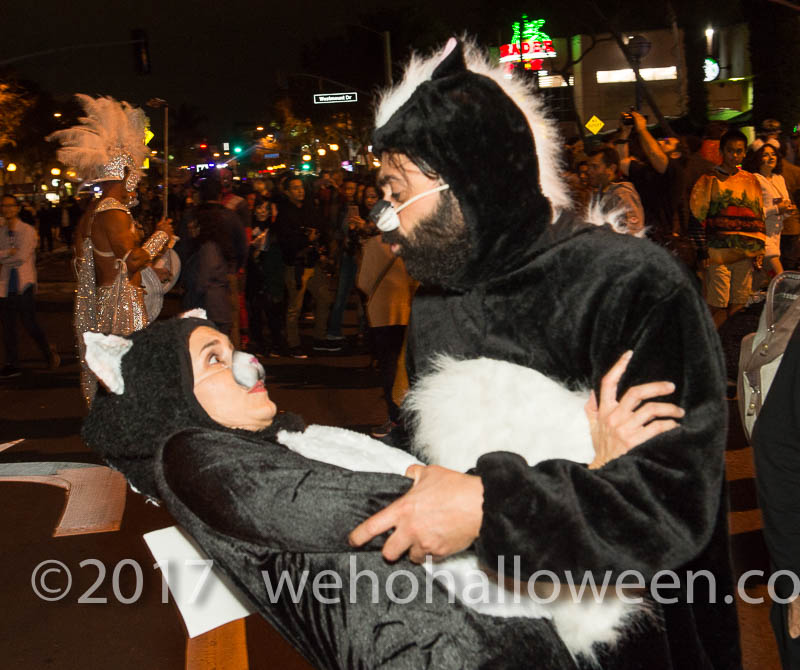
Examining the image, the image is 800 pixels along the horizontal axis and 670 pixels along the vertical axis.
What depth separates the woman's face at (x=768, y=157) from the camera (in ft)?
29.1

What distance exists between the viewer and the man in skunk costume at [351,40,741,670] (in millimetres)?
1534

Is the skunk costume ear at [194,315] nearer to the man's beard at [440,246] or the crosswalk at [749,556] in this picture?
the man's beard at [440,246]

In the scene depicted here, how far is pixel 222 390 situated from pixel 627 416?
86cm

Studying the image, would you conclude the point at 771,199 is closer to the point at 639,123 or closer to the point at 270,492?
the point at 639,123

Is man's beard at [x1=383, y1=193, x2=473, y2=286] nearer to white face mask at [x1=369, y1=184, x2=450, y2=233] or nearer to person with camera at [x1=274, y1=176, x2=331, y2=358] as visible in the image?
white face mask at [x1=369, y1=184, x2=450, y2=233]

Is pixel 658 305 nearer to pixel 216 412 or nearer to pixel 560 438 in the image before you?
pixel 560 438

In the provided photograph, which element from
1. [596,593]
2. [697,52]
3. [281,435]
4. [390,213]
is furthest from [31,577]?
[697,52]

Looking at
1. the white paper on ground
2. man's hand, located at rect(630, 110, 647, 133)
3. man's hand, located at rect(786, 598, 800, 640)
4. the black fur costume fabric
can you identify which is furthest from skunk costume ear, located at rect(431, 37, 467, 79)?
man's hand, located at rect(630, 110, 647, 133)

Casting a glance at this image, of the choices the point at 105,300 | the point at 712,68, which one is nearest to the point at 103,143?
the point at 105,300

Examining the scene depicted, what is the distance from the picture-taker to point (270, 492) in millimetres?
1649

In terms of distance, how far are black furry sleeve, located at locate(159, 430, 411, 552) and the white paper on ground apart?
300 millimetres

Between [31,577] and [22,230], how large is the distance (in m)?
6.65

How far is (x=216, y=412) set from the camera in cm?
192

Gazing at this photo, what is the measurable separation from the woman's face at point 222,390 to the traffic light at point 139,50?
2310cm
